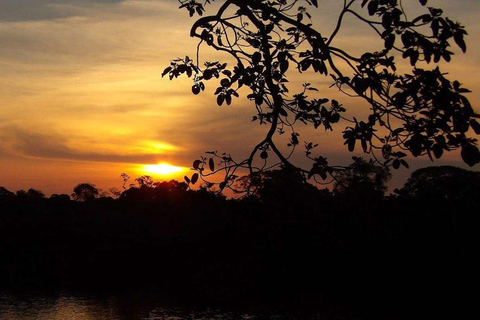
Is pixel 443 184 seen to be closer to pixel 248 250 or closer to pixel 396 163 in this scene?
pixel 248 250

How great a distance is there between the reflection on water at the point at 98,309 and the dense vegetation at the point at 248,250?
13.0 feet

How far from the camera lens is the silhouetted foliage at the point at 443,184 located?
50362 mm

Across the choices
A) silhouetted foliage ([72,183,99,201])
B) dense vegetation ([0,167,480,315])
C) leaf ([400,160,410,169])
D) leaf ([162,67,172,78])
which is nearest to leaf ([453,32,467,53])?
leaf ([400,160,410,169])

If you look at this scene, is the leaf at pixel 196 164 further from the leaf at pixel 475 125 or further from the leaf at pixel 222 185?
the leaf at pixel 475 125

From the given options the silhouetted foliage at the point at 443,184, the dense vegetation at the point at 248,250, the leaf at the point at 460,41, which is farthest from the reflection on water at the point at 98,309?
the leaf at the point at 460,41

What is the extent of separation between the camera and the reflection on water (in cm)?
4669

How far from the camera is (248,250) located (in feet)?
199

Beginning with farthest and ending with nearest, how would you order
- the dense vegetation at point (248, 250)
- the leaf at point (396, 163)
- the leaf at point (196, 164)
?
1. the dense vegetation at point (248, 250)
2. the leaf at point (196, 164)
3. the leaf at point (396, 163)

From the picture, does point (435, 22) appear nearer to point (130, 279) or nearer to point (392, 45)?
point (392, 45)

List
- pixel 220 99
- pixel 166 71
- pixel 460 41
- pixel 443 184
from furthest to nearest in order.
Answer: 1. pixel 443 184
2. pixel 166 71
3. pixel 220 99
4. pixel 460 41

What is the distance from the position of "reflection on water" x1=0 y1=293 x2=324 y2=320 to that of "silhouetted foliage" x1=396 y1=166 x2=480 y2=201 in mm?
16170

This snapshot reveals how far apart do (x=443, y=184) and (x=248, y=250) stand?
65.4ft

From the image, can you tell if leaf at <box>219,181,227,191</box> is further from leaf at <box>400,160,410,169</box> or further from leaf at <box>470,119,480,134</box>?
leaf at <box>470,119,480,134</box>

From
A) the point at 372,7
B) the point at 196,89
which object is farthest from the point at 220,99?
the point at 372,7
